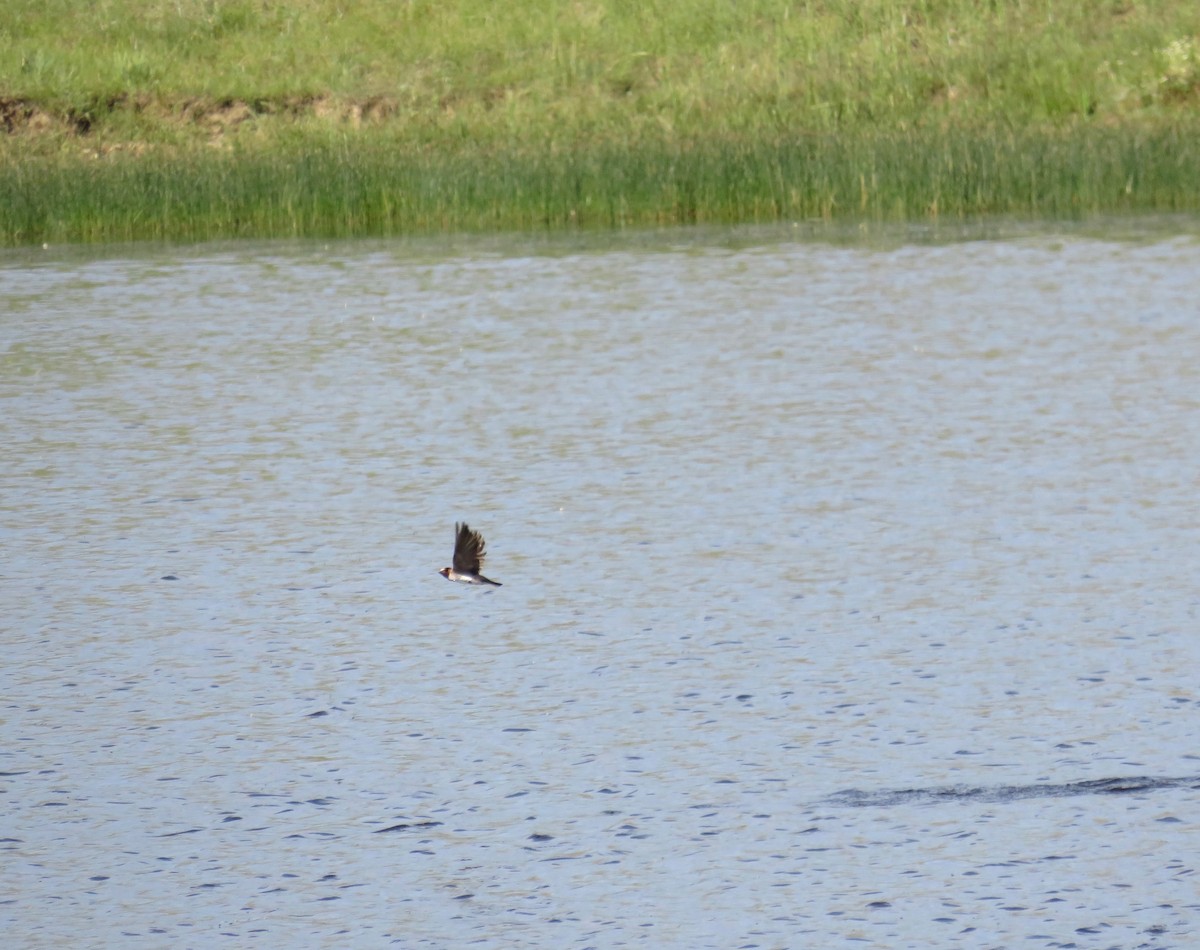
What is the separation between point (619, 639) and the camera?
7.30 metres

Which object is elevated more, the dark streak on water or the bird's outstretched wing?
the bird's outstretched wing

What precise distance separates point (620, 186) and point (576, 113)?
24.4 feet

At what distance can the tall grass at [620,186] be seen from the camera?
19.8 meters

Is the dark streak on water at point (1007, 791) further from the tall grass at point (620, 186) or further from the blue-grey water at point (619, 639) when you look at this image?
the tall grass at point (620, 186)

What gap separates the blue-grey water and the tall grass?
498cm

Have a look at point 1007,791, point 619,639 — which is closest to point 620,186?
point 619,639

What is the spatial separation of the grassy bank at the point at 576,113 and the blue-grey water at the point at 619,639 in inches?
218

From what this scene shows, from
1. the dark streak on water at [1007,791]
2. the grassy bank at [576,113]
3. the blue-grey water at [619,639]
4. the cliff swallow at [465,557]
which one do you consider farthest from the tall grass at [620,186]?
the dark streak on water at [1007,791]

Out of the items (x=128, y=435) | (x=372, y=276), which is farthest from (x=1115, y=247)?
(x=128, y=435)

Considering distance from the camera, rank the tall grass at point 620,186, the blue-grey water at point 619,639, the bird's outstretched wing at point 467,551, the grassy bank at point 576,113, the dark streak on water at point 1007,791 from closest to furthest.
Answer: the blue-grey water at point 619,639, the dark streak on water at point 1007,791, the bird's outstretched wing at point 467,551, the tall grass at point 620,186, the grassy bank at point 576,113

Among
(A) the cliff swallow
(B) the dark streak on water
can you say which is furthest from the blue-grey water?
(A) the cliff swallow

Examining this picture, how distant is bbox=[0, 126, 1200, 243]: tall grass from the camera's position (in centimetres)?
1975

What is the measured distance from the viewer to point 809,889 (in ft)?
16.5

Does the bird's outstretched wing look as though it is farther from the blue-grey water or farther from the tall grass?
the tall grass
